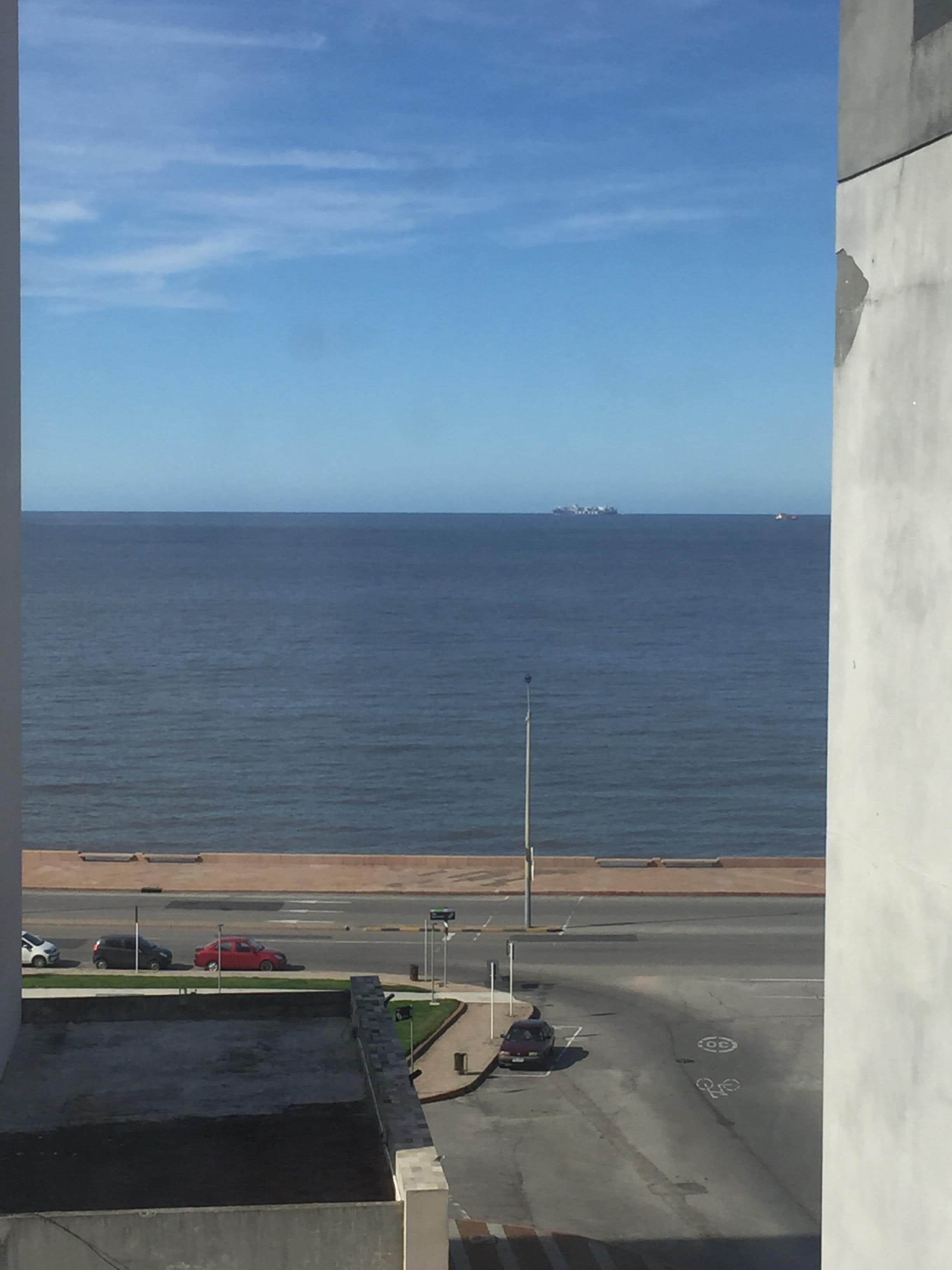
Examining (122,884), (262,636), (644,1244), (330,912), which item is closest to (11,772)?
(644,1244)

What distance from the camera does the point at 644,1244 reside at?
21250 millimetres

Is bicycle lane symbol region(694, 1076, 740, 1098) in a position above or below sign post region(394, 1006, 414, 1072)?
below

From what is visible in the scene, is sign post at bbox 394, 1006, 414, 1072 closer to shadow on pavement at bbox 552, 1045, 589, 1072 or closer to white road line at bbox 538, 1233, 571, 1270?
shadow on pavement at bbox 552, 1045, 589, 1072

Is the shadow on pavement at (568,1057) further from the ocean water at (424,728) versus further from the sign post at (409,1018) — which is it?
the ocean water at (424,728)

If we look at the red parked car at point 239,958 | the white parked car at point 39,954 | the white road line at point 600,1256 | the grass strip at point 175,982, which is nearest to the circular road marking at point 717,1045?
the grass strip at point 175,982

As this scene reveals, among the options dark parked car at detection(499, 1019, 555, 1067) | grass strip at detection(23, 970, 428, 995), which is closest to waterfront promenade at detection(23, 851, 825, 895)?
grass strip at detection(23, 970, 428, 995)

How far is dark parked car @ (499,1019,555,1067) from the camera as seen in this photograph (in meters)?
28.9

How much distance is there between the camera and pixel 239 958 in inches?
1400

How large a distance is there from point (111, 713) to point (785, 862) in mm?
52278

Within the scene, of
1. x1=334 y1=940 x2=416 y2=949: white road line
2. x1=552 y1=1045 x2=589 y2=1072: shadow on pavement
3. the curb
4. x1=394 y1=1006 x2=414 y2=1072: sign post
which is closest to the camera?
x1=394 y1=1006 x2=414 y2=1072: sign post

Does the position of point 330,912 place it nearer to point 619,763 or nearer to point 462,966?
point 462,966

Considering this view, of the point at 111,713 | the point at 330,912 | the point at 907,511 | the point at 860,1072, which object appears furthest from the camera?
the point at 111,713

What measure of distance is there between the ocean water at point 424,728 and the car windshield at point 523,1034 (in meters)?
27.5

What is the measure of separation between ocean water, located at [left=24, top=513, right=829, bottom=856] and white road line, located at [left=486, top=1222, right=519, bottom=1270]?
35.2 metres
